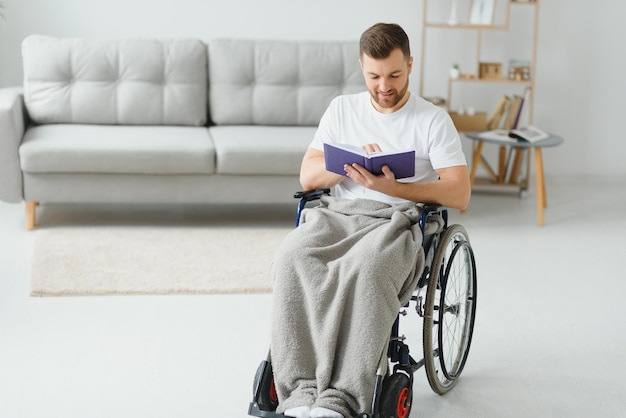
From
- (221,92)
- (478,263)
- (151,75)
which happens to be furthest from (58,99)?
(478,263)

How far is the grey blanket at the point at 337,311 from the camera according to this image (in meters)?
2.13

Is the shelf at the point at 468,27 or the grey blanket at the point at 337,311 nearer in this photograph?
the grey blanket at the point at 337,311

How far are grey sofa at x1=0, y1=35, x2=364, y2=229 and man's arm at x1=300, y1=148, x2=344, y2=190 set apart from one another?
155 cm

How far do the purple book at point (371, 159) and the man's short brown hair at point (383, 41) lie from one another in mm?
258

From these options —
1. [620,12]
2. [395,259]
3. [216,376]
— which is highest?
[620,12]

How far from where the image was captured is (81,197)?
413 centimetres

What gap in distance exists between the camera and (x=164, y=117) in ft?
15.0

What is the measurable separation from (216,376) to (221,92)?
221 centimetres

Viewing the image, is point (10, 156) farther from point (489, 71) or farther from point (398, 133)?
point (489, 71)

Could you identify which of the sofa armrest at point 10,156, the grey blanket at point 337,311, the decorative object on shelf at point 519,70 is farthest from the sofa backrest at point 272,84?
the grey blanket at point 337,311

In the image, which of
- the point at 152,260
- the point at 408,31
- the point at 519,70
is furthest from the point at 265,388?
the point at 408,31

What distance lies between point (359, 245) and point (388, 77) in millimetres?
469

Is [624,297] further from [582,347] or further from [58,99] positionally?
[58,99]

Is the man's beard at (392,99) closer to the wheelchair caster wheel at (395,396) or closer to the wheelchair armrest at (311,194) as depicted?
the wheelchair armrest at (311,194)
